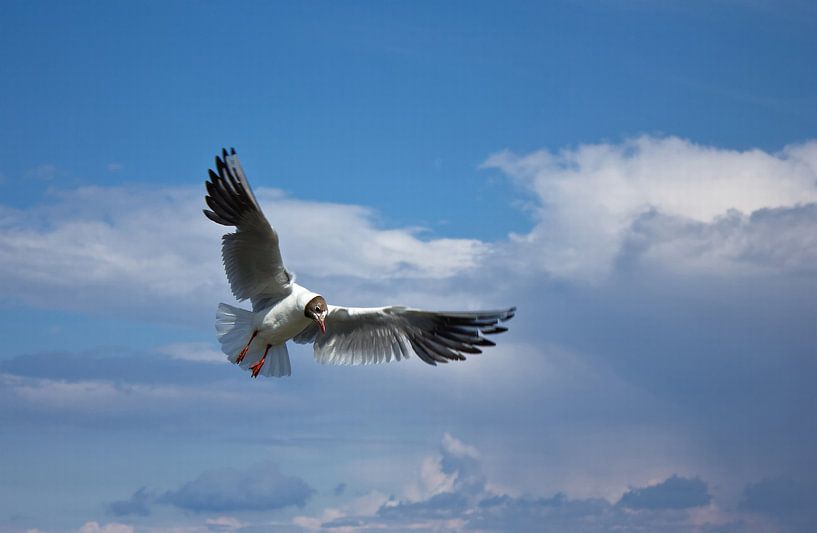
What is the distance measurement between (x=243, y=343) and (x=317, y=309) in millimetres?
1700

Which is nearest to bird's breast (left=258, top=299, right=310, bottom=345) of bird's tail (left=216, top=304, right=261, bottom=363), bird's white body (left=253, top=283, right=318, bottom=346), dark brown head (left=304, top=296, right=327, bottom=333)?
bird's white body (left=253, top=283, right=318, bottom=346)

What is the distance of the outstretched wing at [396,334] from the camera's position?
1920 centimetres

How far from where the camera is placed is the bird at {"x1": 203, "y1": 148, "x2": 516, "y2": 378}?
61.1 feet

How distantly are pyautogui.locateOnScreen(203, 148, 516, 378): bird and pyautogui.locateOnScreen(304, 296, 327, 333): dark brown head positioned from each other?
0.02m

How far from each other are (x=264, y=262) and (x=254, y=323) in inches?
45.3

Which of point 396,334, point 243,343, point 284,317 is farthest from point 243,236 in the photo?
point 396,334

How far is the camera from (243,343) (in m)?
19.8

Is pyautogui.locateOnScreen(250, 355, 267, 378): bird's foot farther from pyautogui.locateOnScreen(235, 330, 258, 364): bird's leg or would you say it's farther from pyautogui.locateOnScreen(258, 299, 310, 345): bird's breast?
pyautogui.locateOnScreen(258, 299, 310, 345): bird's breast

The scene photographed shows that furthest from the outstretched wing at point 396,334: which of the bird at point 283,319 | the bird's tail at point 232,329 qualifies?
the bird's tail at point 232,329

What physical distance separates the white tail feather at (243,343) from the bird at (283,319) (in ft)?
0.06

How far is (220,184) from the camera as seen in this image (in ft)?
61.0

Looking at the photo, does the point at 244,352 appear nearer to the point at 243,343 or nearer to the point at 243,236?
the point at 243,343

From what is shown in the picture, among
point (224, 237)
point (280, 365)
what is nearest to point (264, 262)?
point (224, 237)

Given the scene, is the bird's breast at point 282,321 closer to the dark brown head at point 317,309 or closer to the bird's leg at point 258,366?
the dark brown head at point 317,309
